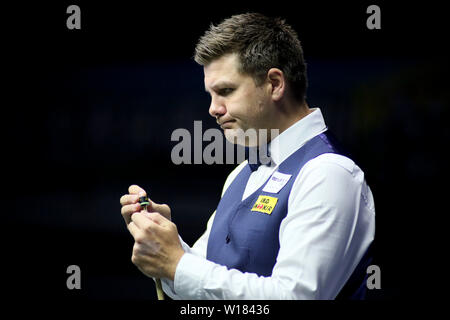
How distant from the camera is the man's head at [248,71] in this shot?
5.40 ft

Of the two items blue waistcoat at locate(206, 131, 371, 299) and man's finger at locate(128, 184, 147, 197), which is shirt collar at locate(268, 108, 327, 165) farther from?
man's finger at locate(128, 184, 147, 197)

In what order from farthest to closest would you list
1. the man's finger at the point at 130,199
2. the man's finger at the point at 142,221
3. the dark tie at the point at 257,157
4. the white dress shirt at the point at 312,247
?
the dark tie at the point at 257,157
the man's finger at the point at 130,199
the man's finger at the point at 142,221
the white dress shirt at the point at 312,247

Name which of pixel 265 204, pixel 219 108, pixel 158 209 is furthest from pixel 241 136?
pixel 158 209

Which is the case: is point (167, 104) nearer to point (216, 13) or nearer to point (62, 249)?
point (216, 13)

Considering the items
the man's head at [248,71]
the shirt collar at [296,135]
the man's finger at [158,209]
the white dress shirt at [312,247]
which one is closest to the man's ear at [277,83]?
the man's head at [248,71]

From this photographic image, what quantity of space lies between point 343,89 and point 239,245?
1.91m

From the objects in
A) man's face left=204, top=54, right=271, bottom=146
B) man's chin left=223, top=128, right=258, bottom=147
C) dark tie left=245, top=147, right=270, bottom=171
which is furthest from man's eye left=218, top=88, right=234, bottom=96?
dark tie left=245, top=147, right=270, bottom=171

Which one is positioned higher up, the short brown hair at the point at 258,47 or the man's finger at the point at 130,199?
the short brown hair at the point at 258,47

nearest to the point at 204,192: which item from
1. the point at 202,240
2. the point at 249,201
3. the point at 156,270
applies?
the point at 202,240

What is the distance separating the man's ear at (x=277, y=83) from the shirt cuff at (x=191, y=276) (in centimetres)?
57

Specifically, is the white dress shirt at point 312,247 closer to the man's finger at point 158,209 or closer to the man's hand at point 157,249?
the man's hand at point 157,249

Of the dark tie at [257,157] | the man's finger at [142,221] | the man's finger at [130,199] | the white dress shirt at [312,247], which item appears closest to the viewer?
the white dress shirt at [312,247]

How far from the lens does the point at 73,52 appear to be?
3.38 meters

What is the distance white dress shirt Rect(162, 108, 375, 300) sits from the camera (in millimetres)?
1340
